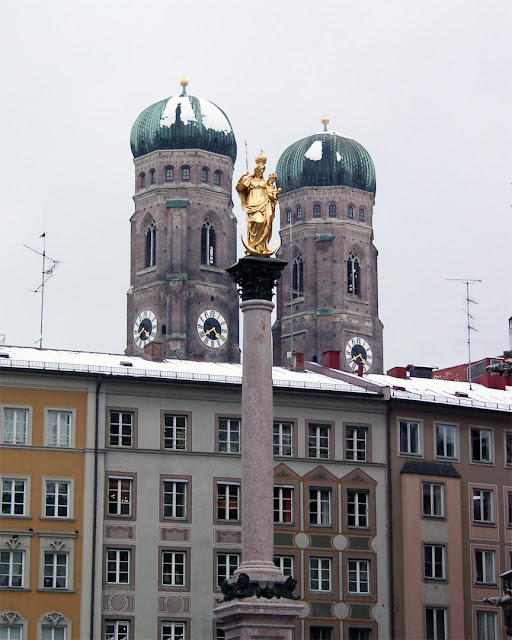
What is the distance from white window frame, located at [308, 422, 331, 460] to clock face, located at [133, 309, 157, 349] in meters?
95.7

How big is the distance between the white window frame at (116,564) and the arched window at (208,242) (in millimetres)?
106588

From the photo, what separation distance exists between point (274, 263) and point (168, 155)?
421 feet

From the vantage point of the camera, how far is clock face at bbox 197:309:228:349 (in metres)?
184

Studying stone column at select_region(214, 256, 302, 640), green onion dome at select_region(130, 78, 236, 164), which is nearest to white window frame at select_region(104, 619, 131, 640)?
stone column at select_region(214, 256, 302, 640)

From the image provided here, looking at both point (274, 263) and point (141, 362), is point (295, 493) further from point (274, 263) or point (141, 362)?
point (274, 263)

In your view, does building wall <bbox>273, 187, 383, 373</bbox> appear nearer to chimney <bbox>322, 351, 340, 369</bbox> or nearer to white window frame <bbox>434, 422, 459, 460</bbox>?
chimney <bbox>322, 351, 340, 369</bbox>

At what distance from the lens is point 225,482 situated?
86562 mm

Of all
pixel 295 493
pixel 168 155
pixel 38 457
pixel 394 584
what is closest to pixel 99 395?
pixel 38 457

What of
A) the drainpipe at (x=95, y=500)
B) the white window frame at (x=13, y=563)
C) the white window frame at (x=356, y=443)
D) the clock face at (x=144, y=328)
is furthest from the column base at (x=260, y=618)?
the clock face at (x=144, y=328)

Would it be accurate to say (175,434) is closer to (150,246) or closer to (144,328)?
(144,328)

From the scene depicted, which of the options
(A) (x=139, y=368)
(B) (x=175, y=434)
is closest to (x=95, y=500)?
(B) (x=175, y=434)

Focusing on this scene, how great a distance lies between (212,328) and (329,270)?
58.0 feet

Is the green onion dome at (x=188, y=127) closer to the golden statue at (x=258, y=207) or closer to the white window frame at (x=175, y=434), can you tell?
the white window frame at (x=175, y=434)

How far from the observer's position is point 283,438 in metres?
88.8
